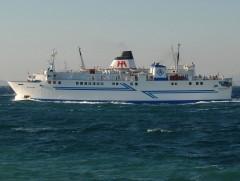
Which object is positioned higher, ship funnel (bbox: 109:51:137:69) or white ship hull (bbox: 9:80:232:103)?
ship funnel (bbox: 109:51:137:69)

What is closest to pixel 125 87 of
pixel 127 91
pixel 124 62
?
pixel 127 91

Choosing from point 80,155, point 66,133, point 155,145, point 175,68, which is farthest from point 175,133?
point 175,68

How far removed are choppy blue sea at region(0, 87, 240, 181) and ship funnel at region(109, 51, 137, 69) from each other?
123 feet

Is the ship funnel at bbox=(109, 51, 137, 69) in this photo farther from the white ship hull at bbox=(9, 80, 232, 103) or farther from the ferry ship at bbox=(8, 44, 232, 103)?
the white ship hull at bbox=(9, 80, 232, 103)

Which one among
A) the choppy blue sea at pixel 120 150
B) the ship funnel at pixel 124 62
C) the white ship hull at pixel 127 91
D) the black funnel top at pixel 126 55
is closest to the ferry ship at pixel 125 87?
the white ship hull at pixel 127 91

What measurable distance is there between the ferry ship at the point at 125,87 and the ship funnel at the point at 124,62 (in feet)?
17.8

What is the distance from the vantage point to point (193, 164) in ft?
78.7

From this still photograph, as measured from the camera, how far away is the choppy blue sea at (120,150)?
22266 mm

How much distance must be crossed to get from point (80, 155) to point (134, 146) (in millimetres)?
4766

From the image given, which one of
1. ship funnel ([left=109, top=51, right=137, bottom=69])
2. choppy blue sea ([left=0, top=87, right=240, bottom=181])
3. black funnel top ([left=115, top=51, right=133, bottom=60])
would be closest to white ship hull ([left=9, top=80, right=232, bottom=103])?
ship funnel ([left=109, top=51, right=137, bottom=69])

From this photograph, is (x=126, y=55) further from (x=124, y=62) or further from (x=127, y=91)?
(x=127, y=91)

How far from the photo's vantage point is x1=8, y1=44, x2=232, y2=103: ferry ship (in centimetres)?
7662

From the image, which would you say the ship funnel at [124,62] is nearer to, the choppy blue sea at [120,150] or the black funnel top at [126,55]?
the black funnel top at [126,55]

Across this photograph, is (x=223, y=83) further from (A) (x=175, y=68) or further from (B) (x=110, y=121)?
(B) (x=110, y=121)
